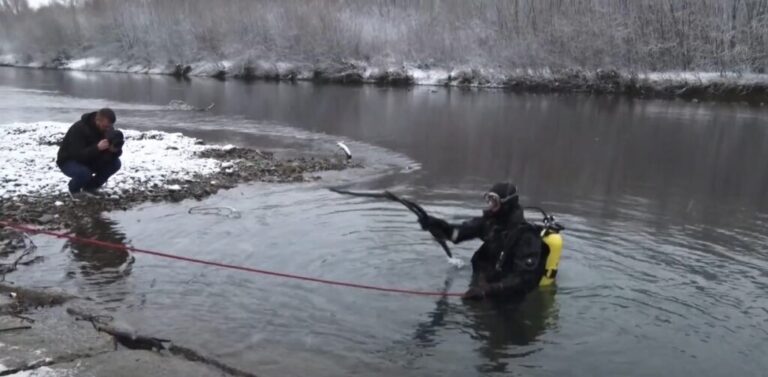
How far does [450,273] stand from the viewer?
8281 mm

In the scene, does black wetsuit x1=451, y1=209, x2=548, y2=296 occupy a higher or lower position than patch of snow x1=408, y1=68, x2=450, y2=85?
lower

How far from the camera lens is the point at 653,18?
4672 cm

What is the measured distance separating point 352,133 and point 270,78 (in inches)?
1525

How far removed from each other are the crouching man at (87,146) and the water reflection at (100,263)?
1025 millimetres

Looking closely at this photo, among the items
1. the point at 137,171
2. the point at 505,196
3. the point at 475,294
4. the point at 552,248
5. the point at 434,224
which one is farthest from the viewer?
the point at 137,171

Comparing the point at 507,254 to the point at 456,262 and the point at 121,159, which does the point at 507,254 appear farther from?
the point at 121,159

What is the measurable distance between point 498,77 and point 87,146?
142 ft

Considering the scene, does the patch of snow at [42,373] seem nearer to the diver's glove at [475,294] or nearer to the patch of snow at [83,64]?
the diver's glove at [475,294]

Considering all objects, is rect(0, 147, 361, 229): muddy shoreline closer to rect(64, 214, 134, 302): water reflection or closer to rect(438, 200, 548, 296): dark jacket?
rect(64, 214, 134, 302): water reflection

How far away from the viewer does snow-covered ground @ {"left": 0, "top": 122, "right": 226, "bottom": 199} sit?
11344 mm

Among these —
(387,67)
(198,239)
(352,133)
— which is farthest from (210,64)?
(198,239)

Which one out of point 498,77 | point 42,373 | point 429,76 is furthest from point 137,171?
point 429,76

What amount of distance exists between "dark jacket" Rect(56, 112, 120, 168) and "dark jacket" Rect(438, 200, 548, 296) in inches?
239

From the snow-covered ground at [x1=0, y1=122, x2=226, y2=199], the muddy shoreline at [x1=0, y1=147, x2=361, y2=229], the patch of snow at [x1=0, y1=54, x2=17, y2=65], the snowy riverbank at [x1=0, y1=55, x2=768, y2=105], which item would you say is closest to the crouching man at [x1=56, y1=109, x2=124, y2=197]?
the muddy shoreline at [x1=0, y1=147, x2=361, y2=229]
